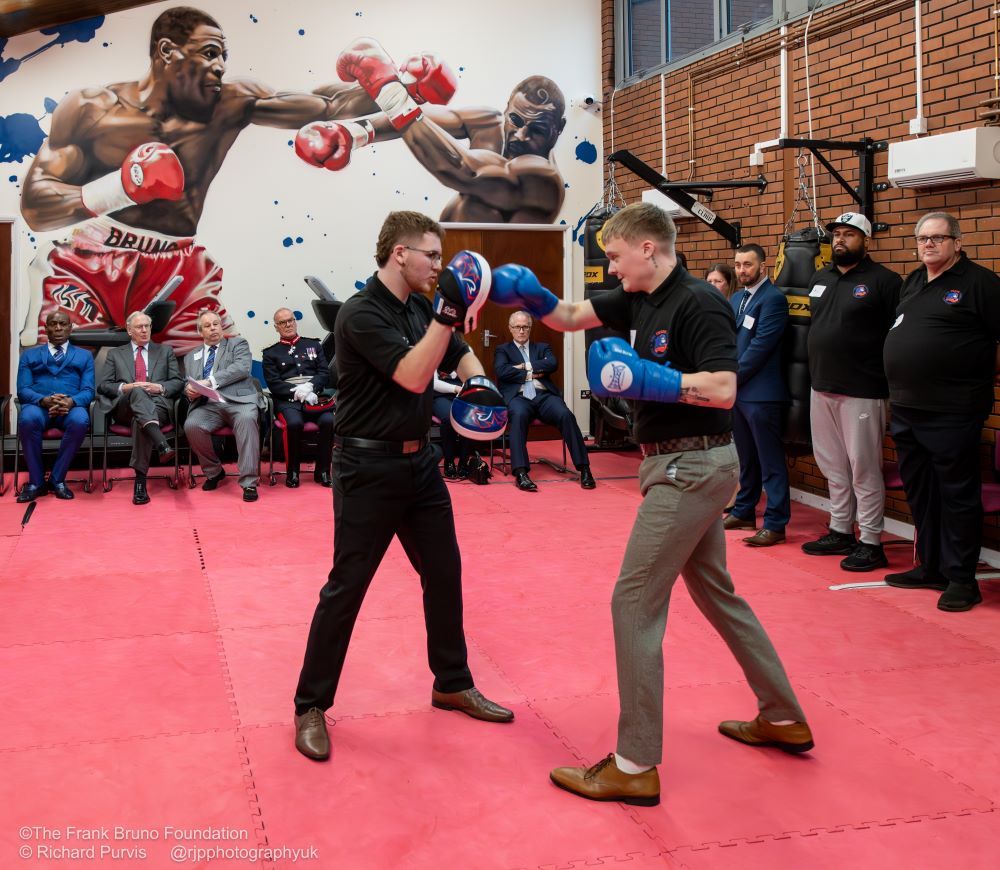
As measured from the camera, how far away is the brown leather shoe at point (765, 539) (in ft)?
19.4

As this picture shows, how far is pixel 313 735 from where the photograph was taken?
3.18 meters

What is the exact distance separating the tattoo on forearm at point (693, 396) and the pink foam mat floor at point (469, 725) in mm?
1121

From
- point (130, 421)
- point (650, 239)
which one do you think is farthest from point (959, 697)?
point (130, 421)

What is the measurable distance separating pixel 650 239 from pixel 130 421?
5869 mm

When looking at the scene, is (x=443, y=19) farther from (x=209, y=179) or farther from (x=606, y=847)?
(x=606, y=847)

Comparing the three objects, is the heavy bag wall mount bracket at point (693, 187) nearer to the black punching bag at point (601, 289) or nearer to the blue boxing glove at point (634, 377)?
the black punching bag at point (601, 289)

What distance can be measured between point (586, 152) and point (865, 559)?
5818 mm

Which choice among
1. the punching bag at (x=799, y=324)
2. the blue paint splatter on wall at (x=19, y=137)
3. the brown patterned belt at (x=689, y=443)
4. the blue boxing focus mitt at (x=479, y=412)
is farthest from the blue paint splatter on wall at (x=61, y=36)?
the brown patterned belt at (x=689, y=443)

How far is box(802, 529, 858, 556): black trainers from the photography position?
5.71 m

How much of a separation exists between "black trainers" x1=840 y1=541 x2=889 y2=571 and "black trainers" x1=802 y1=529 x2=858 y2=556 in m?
0.25

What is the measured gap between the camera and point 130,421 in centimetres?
775

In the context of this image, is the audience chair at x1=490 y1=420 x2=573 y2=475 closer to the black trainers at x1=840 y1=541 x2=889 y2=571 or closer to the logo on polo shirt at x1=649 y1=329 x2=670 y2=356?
the black trainers at x1=840 y1=541 x2=889 y2=571

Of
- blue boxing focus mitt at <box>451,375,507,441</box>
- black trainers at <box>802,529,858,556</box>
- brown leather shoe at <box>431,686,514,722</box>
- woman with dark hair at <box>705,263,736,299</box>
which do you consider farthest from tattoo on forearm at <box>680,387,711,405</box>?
woman with dark hair at <box>705,263,736,299</box>

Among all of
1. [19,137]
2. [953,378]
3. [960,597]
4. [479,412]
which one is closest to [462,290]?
[479,412]
